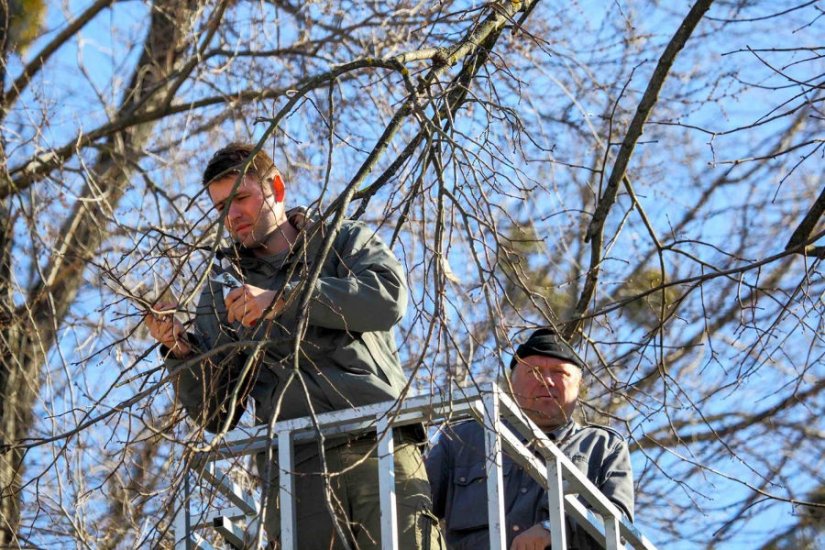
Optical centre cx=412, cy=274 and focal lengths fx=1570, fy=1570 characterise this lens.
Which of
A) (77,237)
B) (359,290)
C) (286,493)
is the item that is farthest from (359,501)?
(77,237)

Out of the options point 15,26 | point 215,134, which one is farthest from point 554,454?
point 15,26

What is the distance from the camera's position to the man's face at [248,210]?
471 centimetres

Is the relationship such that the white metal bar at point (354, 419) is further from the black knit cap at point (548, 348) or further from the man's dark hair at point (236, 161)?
the black knit cap at point (548, 348)

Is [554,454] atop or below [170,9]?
below

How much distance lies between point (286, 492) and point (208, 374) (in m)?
0.53

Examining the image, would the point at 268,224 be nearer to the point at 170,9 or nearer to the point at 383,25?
the point at 383,25

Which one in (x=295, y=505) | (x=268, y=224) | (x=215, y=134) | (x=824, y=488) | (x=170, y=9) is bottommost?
(x=295, y=505)

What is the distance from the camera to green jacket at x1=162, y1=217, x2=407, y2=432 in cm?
436

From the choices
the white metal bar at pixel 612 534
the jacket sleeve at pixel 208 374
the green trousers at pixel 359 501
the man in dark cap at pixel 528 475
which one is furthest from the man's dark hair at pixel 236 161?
the white metal bar at pixel 612 534

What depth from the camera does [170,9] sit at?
9617mm

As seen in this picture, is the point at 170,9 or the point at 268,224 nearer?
the point at 268,224

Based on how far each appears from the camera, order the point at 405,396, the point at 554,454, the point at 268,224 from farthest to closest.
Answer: the point at 268,224, the point at 554,454, the point at 405,396

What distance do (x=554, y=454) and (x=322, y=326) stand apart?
753mm

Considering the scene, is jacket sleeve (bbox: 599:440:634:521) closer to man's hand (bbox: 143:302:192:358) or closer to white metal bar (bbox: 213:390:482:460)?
white metal bar (bbox: 213:390:482:460)
